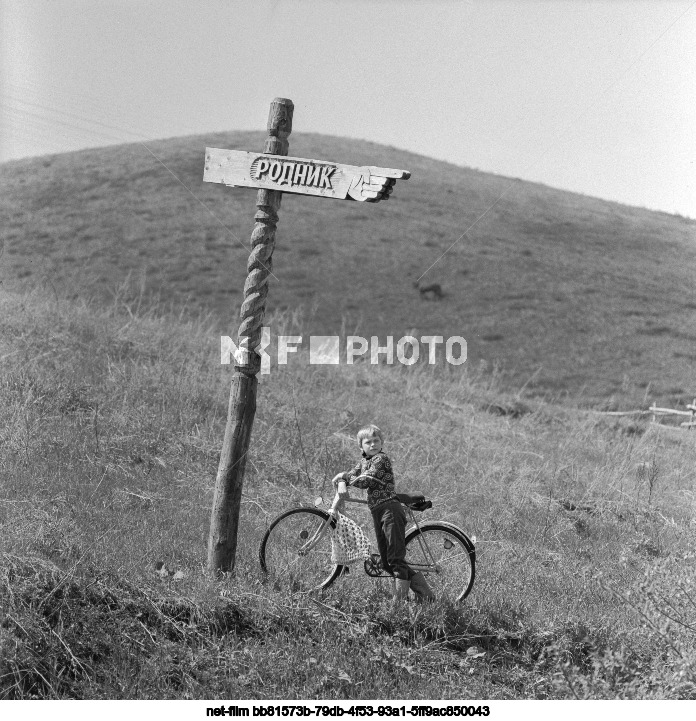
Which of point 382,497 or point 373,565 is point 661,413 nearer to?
point 373,565

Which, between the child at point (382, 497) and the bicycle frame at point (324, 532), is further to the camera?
the bicycle frame at point (324, 532)

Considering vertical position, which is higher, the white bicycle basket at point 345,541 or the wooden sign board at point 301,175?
the wooden sign board at point 301,175

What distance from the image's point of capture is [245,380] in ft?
19.2

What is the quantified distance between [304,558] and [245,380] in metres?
1.36

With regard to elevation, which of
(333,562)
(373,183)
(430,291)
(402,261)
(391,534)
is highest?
(402,261)

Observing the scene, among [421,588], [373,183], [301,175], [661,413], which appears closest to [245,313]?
[301,175]

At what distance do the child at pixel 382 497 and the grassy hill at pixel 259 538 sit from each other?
0.41m

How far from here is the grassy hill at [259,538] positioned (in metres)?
5.15

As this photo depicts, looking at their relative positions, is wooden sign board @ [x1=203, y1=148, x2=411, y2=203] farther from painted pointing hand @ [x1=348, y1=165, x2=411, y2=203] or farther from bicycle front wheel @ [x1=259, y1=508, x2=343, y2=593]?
bicycle front wheel @ [x1=259, y1=508, x2=343, y2=593]

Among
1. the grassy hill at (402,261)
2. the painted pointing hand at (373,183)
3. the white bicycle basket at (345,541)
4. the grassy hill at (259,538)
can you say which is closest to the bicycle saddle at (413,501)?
the white bicycle basket at (345,541)

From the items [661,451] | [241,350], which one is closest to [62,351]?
[241,350]

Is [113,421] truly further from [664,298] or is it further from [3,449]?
[664,298]

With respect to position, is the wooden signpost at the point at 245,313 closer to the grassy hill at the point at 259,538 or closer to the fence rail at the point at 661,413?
the grassy hill at the point at 259,538

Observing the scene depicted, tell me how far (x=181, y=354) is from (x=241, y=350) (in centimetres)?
676
